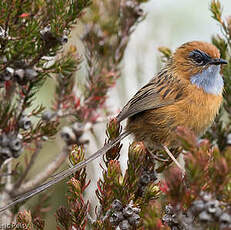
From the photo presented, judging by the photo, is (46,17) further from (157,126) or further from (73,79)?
(157,126)

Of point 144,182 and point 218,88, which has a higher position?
point 218,88

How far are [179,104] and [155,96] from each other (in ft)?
0.83

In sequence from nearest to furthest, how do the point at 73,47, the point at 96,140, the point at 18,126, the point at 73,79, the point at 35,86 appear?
1. the point at 18,126
2. the point at 35,86
3. the point at 73,47
4. the point at 73,79
5. the point at 96,140

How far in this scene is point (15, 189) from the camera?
2.80 m

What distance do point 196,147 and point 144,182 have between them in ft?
3.48

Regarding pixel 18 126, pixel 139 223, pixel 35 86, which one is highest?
pixel 35 86

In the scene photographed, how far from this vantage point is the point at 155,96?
3727mm

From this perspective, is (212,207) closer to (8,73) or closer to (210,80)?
(8,73)

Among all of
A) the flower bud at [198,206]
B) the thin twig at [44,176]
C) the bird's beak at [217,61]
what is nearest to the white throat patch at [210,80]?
the bird's beak at [217,61]

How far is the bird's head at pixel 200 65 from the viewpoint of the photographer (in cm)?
355

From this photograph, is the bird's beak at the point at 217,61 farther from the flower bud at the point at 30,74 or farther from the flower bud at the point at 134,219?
the flower bud at the point at 134,219

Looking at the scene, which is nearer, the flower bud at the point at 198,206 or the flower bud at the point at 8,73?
the flower bud at the point at 198,206

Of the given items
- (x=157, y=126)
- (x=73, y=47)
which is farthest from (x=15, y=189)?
(x=157, y=126)

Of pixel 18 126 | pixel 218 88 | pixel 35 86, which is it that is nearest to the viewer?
pixel 18 126
